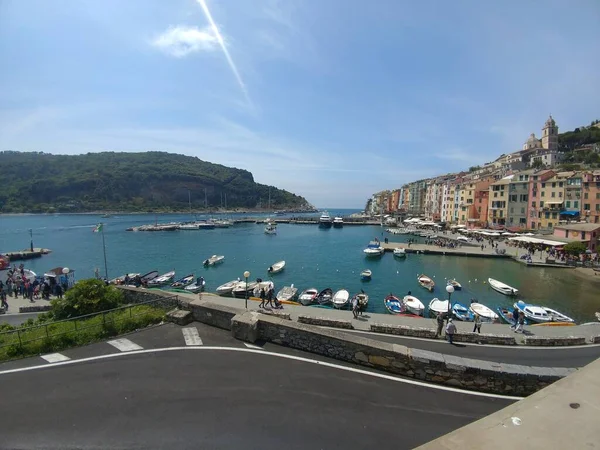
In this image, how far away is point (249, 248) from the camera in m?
66.5

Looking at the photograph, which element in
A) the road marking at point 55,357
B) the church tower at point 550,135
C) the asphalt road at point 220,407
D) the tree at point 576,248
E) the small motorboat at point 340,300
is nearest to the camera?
the asphalt road at point 220,407

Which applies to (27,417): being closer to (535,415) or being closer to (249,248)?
(535,415)

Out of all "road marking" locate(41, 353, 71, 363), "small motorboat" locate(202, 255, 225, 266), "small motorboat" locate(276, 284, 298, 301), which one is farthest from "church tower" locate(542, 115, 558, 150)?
"road marking" locate(41, 353, 71, 363)

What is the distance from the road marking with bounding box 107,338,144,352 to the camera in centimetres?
928

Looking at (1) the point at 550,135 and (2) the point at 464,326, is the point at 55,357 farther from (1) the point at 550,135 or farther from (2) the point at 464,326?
(1) the point at 550,135

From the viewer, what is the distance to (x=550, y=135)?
11181 cm

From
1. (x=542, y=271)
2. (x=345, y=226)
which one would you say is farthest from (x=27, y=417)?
(x=345, y=226)

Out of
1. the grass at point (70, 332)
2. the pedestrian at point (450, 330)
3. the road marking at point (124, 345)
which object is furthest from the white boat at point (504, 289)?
the road marking at point (124, 345)

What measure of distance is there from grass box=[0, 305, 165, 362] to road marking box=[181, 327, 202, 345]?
5.45 ft

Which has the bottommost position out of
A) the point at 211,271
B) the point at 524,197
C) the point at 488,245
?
the point at 211,271

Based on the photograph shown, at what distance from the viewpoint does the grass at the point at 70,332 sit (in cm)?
938

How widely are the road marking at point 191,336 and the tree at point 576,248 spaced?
1973 inches

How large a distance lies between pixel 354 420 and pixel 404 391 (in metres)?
1.75

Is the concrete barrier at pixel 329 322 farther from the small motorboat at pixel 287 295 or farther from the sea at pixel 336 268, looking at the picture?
the sea at pixel 336 268
